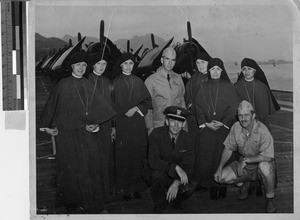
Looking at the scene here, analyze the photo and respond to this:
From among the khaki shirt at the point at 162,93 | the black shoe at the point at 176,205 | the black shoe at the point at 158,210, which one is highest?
the khaki shirt at the point at 162,93

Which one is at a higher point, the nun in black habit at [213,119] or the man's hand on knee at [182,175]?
the nun in black habit at [213,119]

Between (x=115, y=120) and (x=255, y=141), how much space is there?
880 millimetres

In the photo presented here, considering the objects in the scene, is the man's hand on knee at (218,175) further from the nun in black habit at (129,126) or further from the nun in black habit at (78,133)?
the nun in black habit at (78,133)

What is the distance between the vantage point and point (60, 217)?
263 centimetres

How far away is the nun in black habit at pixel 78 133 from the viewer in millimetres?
2615

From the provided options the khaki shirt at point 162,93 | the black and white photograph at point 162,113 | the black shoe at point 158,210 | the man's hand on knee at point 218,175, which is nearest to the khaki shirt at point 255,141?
the black and white photograph at point 162,113

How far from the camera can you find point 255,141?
2.61 meters

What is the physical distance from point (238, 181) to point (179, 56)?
2.82 ft

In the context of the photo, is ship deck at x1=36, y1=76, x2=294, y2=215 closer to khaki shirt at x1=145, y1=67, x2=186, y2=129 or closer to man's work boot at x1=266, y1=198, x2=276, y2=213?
Answer: man's work boot at x1=266, y1=198, x2=276, y2=213

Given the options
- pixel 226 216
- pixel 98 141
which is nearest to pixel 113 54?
pixel 98 141

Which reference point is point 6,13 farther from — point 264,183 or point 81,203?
point 264,183

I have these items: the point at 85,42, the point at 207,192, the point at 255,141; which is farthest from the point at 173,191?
the point at 85,42

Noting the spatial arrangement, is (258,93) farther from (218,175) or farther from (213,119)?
(218,175)

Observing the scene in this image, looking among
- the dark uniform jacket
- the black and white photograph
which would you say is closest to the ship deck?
the black and white photograph
